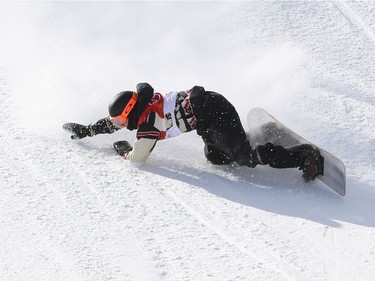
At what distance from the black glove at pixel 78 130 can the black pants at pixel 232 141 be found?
46.8 inches

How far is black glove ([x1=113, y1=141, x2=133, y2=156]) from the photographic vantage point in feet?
23.9

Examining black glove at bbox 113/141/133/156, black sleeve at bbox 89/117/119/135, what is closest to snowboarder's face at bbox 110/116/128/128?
black sleeve at bbox 89/117/119/135

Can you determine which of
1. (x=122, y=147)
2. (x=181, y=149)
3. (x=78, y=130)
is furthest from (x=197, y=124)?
(x=78, y=130)

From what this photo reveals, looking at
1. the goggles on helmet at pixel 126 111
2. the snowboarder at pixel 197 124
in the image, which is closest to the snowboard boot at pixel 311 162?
the snowboarder at pixel 197 124

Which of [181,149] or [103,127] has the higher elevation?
[103,127]

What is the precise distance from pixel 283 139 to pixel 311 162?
2.33 feet

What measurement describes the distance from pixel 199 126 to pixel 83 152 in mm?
1270

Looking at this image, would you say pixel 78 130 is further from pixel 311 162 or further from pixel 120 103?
pixel 311 162

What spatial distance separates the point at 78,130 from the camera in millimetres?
7516

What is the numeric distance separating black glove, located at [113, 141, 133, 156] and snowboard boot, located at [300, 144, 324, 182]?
178cm

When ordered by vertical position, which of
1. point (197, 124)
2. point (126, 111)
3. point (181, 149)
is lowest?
point (181, 149)

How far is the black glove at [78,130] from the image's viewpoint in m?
7.46

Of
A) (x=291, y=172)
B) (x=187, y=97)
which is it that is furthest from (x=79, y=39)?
(x=291, y=172)

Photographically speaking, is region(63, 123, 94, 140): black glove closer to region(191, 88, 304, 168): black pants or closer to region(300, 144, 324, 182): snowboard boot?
region(191, 88, 304, 168): black pants
